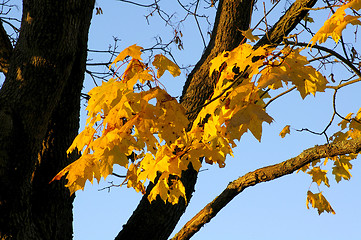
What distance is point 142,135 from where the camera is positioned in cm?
252

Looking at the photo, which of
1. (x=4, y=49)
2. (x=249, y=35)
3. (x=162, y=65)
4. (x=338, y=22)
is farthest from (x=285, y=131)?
(x=4, y=49)

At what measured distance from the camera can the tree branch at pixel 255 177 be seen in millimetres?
2980

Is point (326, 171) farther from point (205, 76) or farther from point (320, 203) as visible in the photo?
point (205, 76)

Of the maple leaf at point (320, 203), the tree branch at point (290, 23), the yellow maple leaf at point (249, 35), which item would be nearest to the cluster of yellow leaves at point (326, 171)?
the maple leaf at point (320, 203)

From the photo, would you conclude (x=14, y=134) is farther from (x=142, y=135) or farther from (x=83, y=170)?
(x=142, y=135)

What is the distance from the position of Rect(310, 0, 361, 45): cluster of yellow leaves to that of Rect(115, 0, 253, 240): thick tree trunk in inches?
52.6

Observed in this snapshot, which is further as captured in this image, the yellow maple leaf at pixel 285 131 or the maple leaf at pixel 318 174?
the yellow maple leaf at pixel 285 131

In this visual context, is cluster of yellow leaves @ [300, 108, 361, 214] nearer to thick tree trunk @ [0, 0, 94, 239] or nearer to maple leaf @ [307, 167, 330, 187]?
maple leaf @ [307, 167, 330, 187]

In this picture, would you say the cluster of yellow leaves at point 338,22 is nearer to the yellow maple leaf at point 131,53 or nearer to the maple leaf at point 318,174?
the yellow maple leaf at point 131,53

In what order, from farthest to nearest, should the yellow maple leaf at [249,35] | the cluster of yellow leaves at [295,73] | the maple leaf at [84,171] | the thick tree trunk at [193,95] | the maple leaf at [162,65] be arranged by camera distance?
the thick tree trunk at [193,95], the maple leaf at [162,65], the maple leaf at [84,171], the yellow maple leaf at [249,35], the cluster of yellow leaves at [295,73]

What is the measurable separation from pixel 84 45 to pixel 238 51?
1362 mm

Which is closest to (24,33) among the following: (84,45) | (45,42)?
(45,42)

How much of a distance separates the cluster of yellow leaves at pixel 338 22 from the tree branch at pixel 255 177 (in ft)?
3.23

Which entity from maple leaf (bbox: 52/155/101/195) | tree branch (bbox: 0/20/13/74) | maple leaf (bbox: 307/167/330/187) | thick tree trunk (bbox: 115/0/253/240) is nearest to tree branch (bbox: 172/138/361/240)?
thick tree trunk (bbox: 115/0/253/240)
